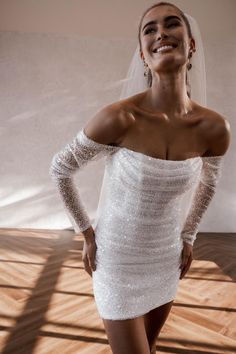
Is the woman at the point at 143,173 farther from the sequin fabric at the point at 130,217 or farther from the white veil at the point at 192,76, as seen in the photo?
the white veil at the point at 192,76

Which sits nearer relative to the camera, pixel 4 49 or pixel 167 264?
pixel 167 264

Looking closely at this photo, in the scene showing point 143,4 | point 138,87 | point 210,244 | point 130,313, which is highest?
point 143,4

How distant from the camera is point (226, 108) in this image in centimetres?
587

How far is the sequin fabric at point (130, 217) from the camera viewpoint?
3.56 feet

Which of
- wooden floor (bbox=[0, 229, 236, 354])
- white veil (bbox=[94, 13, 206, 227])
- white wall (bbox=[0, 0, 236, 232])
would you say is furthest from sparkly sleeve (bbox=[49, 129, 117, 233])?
white wall (bbox=[0, 0, 236, 232])

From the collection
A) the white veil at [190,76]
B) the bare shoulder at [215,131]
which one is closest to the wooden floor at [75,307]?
the white veil at [190,76]

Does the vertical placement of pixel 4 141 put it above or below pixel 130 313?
above

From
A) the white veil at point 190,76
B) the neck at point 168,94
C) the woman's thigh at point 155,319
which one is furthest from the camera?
the white veil at point 190,76

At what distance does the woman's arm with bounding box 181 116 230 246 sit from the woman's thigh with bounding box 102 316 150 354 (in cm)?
41

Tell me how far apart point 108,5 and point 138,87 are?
464 cm

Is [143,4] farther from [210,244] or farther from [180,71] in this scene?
[180,71]

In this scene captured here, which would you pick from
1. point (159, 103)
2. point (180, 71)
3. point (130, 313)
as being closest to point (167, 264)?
point (130, 313)

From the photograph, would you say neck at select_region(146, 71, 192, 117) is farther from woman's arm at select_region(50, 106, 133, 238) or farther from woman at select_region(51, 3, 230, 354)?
woman's arm at select_region(50, 106, 133, 238)

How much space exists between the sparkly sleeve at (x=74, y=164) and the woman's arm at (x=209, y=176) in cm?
39
